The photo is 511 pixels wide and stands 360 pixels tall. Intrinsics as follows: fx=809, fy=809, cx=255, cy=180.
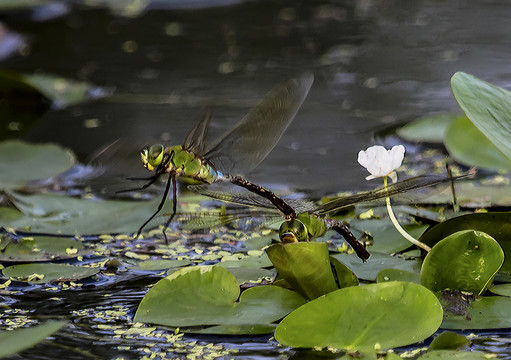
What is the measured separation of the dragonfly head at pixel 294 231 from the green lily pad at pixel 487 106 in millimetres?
390

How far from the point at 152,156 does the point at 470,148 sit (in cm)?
127

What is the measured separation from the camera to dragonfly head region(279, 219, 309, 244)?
1.44 m

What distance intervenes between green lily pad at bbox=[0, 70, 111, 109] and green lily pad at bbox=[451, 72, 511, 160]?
213cm

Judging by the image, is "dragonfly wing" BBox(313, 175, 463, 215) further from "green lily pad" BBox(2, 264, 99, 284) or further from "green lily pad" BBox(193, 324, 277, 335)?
"green lily pad" BBox(2, 264, 99, 284)

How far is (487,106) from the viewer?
164 cm

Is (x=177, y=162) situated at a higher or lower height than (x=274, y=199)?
higher

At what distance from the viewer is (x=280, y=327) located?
1351 millimetres

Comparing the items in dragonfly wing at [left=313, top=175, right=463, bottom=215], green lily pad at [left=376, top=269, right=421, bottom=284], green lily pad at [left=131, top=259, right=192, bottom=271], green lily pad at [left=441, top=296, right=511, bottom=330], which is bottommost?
green lily pad at [left=441, top=296, right=511, bottom=330]

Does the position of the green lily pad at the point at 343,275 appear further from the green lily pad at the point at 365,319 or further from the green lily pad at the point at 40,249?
the green lily pad at the point at 40,249

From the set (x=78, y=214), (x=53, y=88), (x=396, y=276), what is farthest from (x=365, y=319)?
(x=53, y=88)

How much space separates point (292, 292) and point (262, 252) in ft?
1.19

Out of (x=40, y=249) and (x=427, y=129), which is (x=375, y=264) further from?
(x=427, y=129)

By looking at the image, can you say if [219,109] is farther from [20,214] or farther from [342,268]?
[342,268]

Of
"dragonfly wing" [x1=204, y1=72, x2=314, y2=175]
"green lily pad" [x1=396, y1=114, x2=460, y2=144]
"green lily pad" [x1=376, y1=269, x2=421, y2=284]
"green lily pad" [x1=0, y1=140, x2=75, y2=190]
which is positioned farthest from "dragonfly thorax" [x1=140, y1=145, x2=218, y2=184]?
"green lily pad" [x1=396, y1=114, x2=460, y2=144]
